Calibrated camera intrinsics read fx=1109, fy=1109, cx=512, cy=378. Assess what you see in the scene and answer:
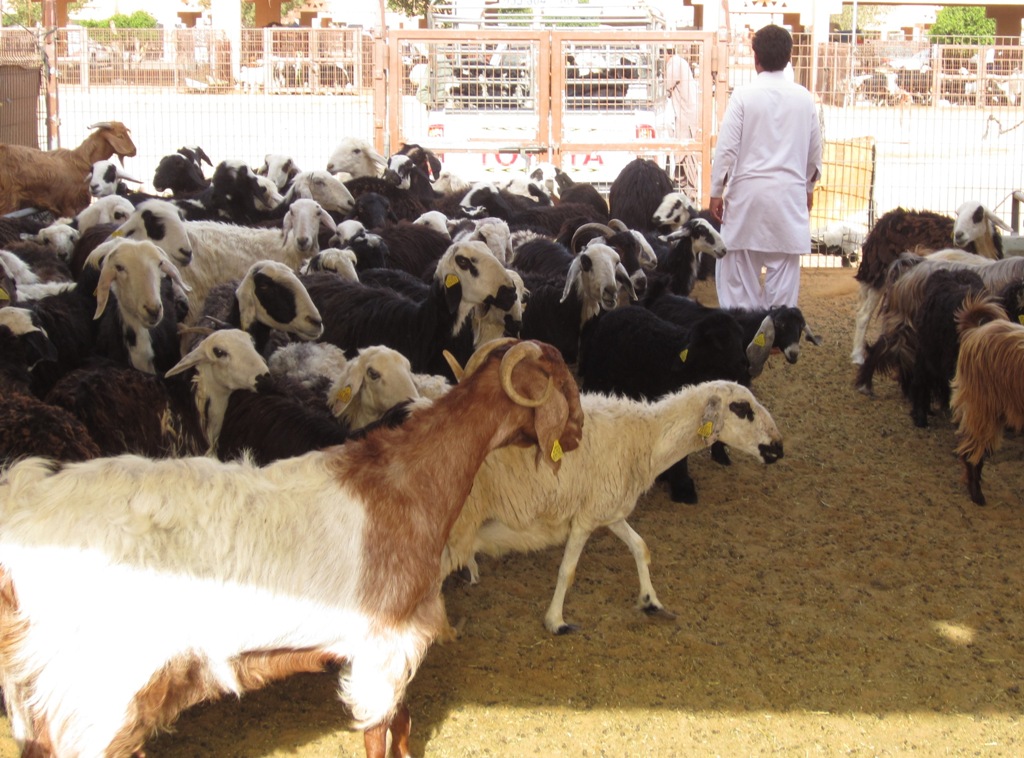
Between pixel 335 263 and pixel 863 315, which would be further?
pixel 863 315

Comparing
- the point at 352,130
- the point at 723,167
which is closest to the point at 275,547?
the point at 723,167

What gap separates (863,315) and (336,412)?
5130mm

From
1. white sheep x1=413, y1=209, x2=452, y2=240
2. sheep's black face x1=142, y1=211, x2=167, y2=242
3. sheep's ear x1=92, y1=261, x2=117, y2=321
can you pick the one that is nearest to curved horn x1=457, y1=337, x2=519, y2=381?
sheep's ear x1=92, y1=261, x2=117, y2=321

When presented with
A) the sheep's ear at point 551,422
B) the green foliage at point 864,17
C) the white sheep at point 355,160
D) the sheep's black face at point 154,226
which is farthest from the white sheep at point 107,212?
the green foliage at point 864,17

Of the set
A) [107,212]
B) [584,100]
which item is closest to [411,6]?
[584,100]

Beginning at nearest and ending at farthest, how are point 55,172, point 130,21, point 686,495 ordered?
point 686,495 < point 55,172 < point 130,21

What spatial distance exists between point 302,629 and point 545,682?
1396 millimetres

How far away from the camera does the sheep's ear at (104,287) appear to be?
555cm

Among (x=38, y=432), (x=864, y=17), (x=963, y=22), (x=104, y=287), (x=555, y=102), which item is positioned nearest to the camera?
(x=38, y=432)

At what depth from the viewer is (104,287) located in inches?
219

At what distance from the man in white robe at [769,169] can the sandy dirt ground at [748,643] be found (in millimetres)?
2036

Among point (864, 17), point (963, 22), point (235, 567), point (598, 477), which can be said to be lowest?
point (598, 477)

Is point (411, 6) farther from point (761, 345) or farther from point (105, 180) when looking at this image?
point (761, 345)

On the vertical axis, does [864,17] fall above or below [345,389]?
above
